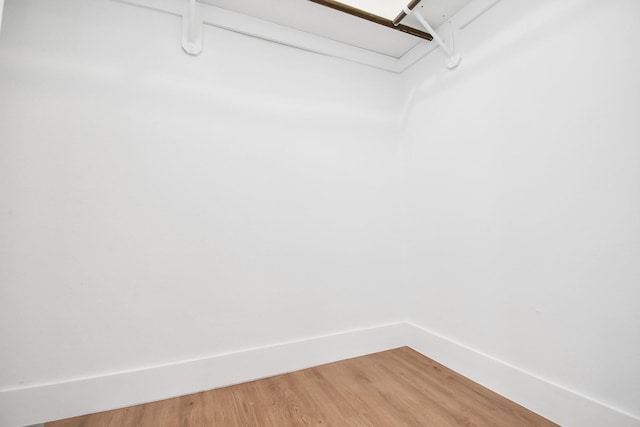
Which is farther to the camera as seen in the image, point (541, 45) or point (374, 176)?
point (374, 176)

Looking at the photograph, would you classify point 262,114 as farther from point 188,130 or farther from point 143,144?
point 143,144

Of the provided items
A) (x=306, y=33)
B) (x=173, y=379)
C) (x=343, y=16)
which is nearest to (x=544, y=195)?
(x=343, y=16)

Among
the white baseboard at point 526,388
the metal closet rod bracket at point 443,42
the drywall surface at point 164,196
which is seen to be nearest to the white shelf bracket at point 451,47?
the metal closet rod bracket at point 443,42

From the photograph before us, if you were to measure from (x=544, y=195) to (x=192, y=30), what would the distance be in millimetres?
2002

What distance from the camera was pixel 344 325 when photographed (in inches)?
75.4

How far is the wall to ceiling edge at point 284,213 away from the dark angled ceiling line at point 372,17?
0.21 metres

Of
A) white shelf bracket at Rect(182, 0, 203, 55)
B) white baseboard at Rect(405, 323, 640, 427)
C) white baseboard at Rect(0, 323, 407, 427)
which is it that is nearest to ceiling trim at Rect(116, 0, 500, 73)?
white shelf bracket at Rect(182, 0, 203, 55)

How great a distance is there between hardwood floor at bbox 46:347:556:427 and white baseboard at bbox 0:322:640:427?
0.04 metres

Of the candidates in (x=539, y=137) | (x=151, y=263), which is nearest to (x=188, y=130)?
(x=151, y=263)

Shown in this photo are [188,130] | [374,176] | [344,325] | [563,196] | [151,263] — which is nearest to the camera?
[563,196]

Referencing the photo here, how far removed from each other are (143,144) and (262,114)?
2.25 feet

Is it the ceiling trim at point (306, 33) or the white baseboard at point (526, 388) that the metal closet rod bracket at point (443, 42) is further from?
the white baseboard at point (526, 388)

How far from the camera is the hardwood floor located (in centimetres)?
126

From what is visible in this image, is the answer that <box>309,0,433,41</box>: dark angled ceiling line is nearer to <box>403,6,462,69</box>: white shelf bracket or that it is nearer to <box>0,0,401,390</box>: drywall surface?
<box>403,6,462,69</box>: white shelf bracket
